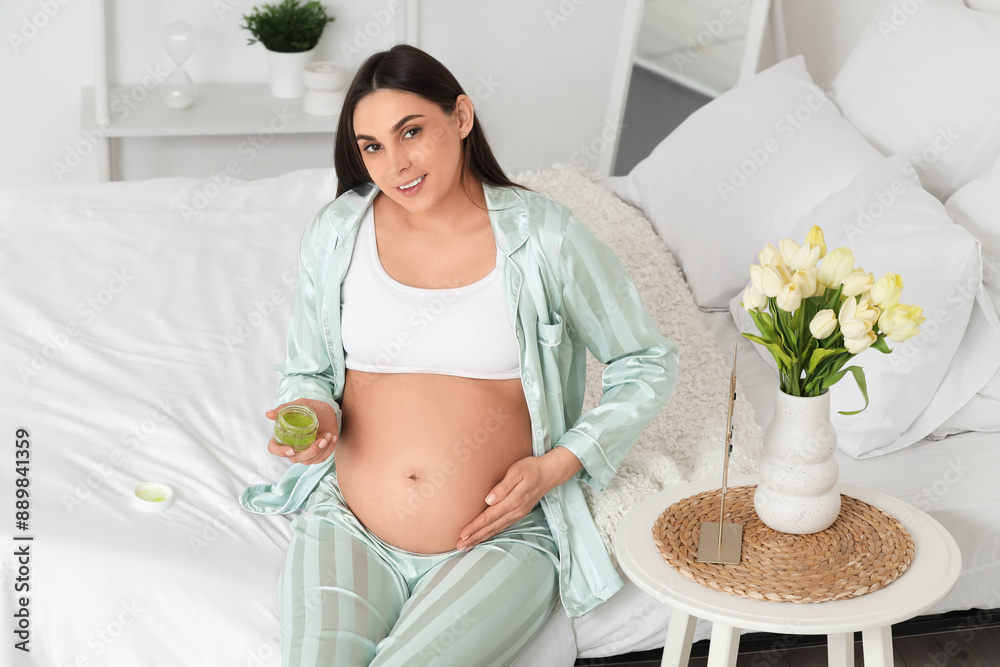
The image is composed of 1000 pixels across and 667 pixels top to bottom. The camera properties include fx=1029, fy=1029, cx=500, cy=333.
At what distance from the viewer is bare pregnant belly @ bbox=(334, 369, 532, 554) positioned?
4.55ft

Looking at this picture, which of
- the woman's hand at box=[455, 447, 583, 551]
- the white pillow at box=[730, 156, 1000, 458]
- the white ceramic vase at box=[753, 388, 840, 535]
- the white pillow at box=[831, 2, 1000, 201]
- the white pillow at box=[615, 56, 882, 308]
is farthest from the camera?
the white pillow at box=[615, 56, 882, 308]

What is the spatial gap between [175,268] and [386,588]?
1.03 meters

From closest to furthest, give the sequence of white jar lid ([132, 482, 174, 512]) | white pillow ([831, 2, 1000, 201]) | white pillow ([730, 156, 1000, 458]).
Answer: white jar lid ([132, 482, 174, 512]), white pillow ([730, 156, 1000, 458]), white pillow ([831, 2, 1000, 201])

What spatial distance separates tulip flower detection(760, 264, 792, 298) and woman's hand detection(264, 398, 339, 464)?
61 centimetres

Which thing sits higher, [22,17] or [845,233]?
[845,233]

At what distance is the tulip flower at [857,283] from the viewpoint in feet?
3.88

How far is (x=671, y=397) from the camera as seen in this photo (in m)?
1.75

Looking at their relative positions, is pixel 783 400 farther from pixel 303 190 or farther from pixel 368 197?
pixel 303 190

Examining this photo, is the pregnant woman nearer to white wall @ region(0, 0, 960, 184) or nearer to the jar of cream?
the jar of cream

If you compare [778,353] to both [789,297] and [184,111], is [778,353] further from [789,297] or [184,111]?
[184,111]

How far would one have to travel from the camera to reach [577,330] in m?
1.48

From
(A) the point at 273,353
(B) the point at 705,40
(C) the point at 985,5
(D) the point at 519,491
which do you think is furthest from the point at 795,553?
(B) the point at 705,40

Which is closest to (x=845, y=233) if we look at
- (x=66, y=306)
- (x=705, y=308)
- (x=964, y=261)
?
(x=964, y=261)

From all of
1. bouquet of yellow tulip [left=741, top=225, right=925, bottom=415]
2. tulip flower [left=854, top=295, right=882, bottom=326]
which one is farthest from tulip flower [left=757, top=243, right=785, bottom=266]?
tulip flower [left=854, top=295, right=882, bottom=326]
